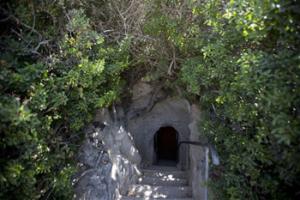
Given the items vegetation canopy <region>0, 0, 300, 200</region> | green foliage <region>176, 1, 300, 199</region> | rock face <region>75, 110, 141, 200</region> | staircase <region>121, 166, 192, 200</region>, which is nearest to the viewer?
green foliage <region>176, 1, 300, 199</region>

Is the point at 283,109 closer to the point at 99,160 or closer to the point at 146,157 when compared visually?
the point at 99,160

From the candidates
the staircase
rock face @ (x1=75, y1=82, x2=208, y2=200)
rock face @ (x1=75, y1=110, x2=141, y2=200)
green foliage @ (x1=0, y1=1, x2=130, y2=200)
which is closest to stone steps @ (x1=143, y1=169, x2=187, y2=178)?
the staircase

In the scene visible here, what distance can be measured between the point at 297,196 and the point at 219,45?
2.73 meters

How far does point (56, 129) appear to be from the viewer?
548 cm

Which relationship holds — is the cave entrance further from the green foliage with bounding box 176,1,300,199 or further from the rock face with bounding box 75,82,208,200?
the green foliage with bounding box 176,1,300,199

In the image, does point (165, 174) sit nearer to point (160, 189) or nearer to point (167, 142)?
point (160, 189)

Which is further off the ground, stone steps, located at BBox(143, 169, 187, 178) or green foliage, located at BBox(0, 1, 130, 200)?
green foliage, located at BBox(0, 1, 130, 200)

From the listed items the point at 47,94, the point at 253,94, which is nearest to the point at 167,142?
the point at 47,94

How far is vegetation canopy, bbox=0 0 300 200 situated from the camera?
3479 mm

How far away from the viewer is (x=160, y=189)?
746cm

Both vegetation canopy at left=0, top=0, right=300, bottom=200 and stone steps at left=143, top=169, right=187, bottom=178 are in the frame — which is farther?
stone steps at left=143, top=169, right=187, bottom=178

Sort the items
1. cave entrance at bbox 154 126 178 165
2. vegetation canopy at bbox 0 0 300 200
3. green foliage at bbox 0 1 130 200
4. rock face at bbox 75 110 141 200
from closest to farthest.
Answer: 1. vegetation canopy at bbox 0 0 300 200
2. green foliage at bbox 0 1 130 200
3. rock face at bbox 75 110 141 200
4. cave entrance at bbox 154 126 178 165

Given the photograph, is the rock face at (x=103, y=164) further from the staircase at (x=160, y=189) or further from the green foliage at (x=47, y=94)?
the green foliage at (x=47, y=94)

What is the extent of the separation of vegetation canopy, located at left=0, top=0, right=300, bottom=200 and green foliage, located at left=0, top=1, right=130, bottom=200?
0.02m
